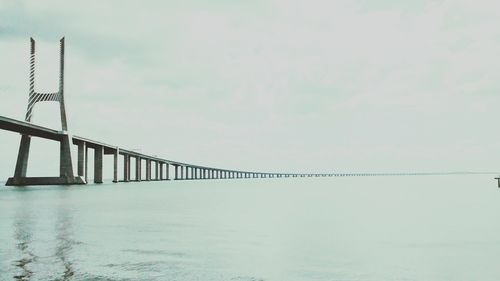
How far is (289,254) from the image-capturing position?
58.2 feet

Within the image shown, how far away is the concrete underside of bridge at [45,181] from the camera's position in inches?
4031

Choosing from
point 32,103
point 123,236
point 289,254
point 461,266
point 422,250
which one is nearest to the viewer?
point 461,266

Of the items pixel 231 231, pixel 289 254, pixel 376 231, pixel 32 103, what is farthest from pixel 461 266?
pixel 32 103

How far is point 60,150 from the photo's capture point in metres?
97.8

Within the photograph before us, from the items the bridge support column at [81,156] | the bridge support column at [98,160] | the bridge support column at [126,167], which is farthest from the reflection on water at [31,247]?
the bridge support column at [126,167]

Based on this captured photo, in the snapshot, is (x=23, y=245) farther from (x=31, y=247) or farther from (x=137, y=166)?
(x=137, y=166)

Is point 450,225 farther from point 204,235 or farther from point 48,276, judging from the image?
point 48,276

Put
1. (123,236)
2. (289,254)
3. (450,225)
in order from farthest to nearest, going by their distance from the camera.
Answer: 1. (450,225)
2. (123,236)
3. (289,254)

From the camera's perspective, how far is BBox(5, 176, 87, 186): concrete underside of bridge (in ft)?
336

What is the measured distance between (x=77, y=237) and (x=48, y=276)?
375 inches

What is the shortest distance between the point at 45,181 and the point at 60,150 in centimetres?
1049

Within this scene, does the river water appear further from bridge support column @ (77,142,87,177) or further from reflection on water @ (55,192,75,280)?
bridge support column @ (77,142,87,177)

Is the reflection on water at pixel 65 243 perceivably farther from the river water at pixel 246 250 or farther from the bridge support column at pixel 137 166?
the bridge support column at pixel 137 166

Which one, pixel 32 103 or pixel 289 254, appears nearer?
pixel 289 254
